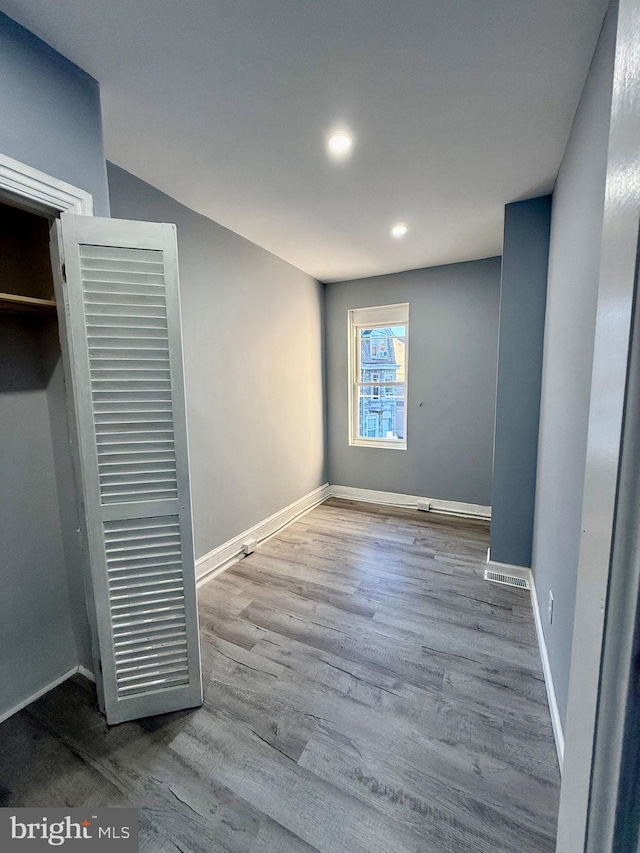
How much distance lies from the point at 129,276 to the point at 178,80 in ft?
2.59

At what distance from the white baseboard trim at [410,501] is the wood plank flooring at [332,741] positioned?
136 centimetres

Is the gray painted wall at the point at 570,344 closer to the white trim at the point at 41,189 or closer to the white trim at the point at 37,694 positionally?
the white trim at the point at 41,189

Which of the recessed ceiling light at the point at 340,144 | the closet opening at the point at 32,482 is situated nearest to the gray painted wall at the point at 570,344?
the recessed ceiling light at the point at 340,144

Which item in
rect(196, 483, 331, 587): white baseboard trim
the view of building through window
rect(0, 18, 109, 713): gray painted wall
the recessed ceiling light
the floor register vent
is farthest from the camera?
the view of building through window

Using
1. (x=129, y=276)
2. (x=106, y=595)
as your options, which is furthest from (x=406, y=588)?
(x=129, y=276)

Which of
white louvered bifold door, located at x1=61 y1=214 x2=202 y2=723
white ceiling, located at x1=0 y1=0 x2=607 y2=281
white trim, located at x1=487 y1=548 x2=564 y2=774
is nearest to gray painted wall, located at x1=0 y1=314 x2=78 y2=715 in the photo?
white louvered bifold door, located at x1=61 y1=214 x2=202 y2=723

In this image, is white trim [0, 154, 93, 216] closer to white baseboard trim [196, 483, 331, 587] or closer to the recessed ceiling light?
the recessed ceiling light

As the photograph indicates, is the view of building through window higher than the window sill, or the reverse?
the view of building through window

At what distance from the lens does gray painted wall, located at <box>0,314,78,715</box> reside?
1.49 m

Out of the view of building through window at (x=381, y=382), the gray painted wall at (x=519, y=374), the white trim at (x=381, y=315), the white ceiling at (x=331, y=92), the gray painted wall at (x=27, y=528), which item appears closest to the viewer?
the white ceiling at (x=331, y=92)

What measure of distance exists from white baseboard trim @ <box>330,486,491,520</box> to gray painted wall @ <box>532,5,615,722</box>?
1638 mm

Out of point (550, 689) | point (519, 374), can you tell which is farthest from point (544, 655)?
point (519, 374)

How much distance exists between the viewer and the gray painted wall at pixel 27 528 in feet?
4.89

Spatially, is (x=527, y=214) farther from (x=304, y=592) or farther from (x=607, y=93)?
(x=304, y=592)
